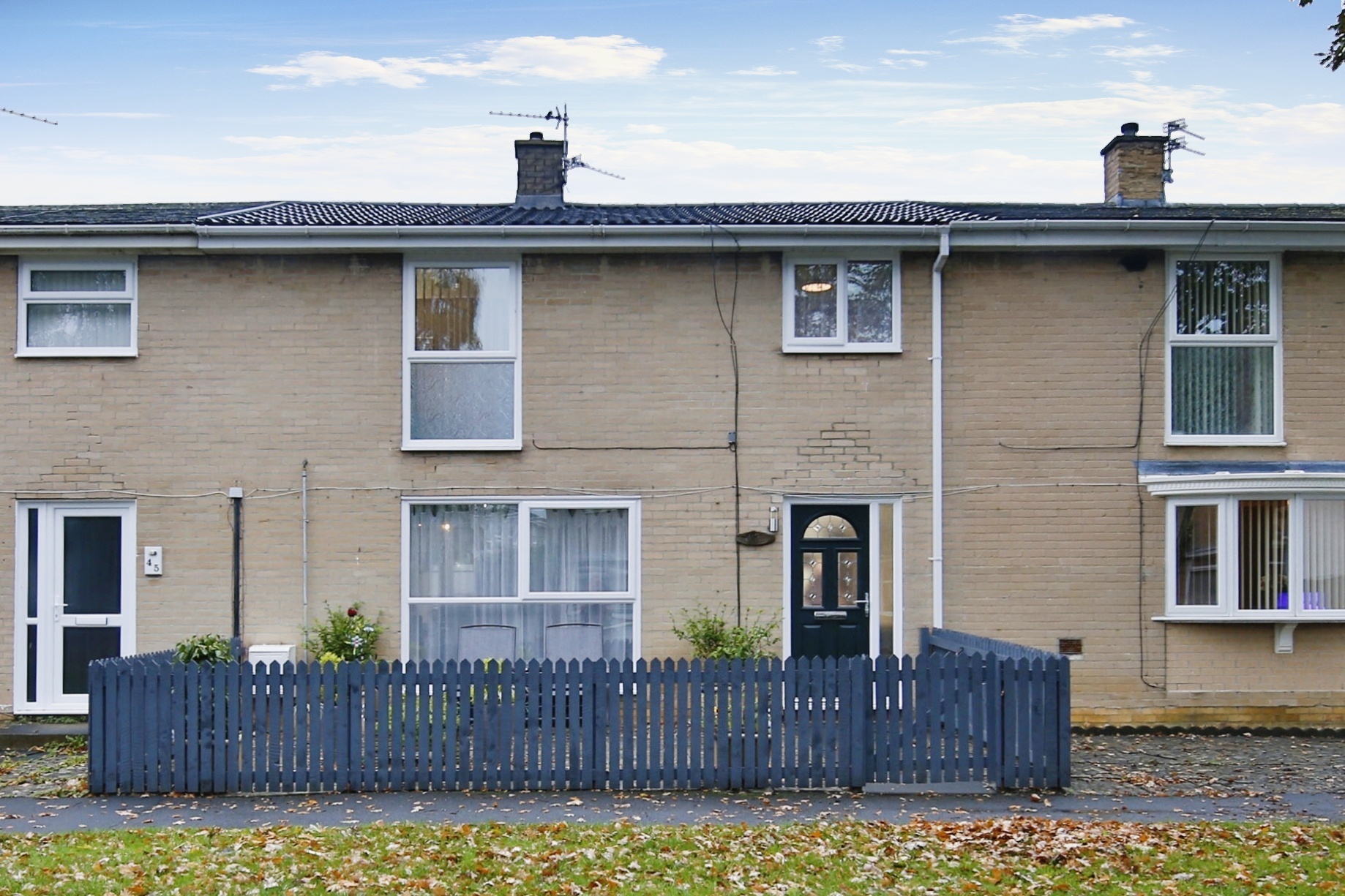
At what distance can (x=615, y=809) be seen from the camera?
366 inches

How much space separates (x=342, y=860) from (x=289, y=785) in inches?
89.8

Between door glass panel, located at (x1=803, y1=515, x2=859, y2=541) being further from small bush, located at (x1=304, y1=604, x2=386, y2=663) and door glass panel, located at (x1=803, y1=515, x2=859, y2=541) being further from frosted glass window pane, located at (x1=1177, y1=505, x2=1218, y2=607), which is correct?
small bush, located at (x1=304, y1=604, x2=386, y2=663)

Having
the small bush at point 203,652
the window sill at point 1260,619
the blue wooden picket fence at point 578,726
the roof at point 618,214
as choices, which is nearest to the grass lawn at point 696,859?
the blue wooden picket fence at point 578,726

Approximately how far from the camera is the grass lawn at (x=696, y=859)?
7336 mm

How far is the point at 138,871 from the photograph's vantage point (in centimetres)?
756

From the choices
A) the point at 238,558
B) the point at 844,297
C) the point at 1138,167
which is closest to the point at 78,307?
the point at 238,558

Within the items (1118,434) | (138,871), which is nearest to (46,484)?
(138,871)

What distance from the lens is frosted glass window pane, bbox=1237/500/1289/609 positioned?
12633 mm

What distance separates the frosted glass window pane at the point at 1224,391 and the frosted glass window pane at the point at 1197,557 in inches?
34.1

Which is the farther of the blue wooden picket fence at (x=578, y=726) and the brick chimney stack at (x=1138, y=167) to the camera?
the brick chimney stack at (x=1138, y=167)

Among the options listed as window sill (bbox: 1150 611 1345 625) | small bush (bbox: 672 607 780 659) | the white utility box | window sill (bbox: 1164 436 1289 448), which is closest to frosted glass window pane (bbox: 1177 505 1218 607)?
window sill (bbox: 1150 611 1345 625)

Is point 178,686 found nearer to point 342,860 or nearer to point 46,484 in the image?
point 342,860

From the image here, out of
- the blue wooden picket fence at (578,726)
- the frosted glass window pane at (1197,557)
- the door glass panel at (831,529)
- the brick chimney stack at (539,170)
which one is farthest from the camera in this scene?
the brick chimney stack at (539,170)

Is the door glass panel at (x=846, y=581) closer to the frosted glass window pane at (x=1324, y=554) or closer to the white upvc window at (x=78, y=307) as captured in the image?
the frosted glass window pane at (x=1324, y=554)
